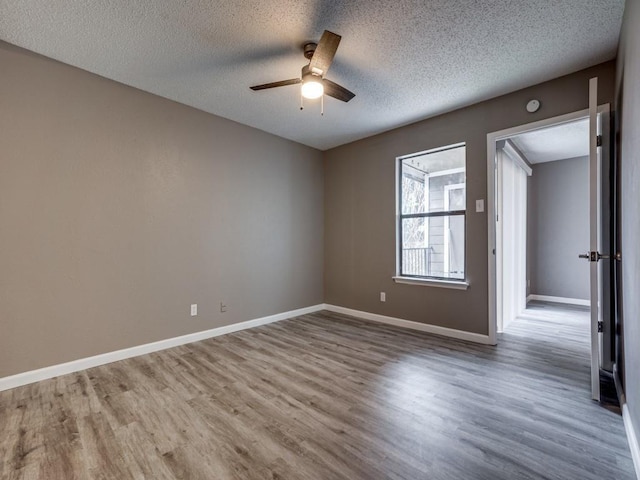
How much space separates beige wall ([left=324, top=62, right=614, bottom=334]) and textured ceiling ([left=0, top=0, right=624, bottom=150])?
22cm

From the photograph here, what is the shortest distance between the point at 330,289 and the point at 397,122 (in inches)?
106

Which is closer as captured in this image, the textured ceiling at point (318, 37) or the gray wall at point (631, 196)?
the gray wall at point (631, 196)

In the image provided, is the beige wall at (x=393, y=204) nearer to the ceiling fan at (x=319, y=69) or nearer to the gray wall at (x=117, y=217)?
the gray wall at (x=117, y=217)

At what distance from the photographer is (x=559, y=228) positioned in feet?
18.3

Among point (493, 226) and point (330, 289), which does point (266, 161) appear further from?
point (493, 226)

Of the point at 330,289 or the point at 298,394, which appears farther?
the point at 330,289

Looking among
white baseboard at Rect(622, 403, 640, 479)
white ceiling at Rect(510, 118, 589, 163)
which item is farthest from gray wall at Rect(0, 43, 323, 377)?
white ceiling at Rect(510, 118, 589, 163)

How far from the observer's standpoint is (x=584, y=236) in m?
5.25

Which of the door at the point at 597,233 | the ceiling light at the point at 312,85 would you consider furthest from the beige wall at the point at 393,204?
the ceiling light at the point at 312,85

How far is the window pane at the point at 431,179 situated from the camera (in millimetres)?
3686

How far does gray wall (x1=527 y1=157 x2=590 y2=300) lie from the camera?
17.5ft

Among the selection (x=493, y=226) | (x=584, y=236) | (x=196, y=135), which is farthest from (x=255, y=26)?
(x=584, y=236)

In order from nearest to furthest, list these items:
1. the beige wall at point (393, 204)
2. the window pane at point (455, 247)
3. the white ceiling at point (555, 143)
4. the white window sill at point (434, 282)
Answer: the beige wall at point (393, 204) < the white window sill at point (434, 282) < the window pane at point (455, 247) < the white ceiling at point (555, 143)

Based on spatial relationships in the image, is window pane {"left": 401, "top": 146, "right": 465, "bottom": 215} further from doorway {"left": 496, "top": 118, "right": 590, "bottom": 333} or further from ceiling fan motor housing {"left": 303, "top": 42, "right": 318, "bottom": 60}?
ceiling fan motor housing {"left": 303, "top": 42, "right": 318, "bottom": 60}
